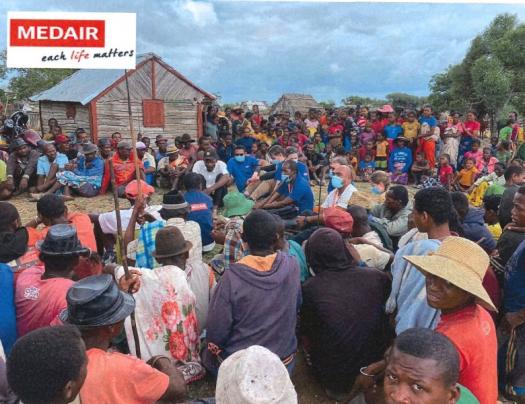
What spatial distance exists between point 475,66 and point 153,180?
758 inches

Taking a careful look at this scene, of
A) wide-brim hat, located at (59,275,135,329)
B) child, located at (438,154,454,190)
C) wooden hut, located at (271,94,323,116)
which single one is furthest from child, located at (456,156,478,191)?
wooden hut, located at (271,94,323,116)

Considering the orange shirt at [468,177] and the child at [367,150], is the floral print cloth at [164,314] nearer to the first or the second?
the orange shirt at [468,177]

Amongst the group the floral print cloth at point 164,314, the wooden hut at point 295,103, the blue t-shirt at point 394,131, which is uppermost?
the wooden hut at point 295,103

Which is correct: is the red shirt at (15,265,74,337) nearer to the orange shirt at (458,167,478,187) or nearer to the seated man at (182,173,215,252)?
the seated man at (182,173,215,252)

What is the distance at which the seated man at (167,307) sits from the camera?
3.19 m

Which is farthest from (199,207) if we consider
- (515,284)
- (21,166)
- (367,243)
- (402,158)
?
(402,158)

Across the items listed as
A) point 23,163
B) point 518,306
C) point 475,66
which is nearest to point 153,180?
point 23,163

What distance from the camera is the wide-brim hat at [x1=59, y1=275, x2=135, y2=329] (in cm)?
212

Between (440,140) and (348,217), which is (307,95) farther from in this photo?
(348,217)

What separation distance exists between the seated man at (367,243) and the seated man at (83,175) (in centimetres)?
699

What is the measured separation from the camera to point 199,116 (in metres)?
15.4

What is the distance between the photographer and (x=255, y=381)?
1.51 m

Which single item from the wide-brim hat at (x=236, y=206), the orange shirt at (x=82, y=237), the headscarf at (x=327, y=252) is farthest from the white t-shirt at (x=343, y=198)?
the orange shirt at (x=82, y=237)

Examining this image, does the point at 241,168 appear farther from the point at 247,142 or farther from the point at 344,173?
the point at 344,173
